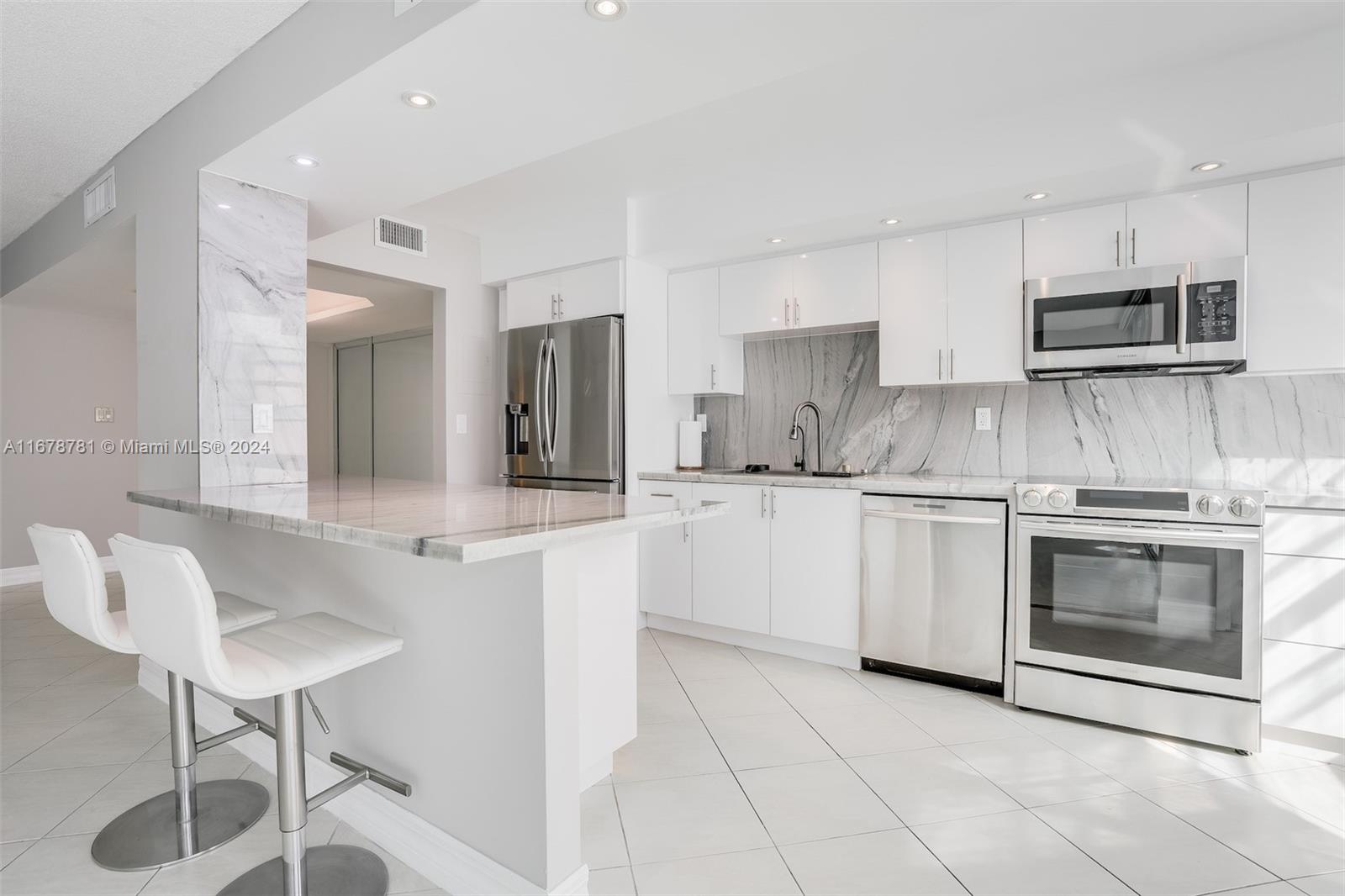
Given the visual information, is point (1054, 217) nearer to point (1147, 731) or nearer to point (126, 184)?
point (1147, 731)

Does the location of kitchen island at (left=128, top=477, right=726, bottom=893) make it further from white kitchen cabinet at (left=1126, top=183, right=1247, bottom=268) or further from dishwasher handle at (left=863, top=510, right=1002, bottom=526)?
white kitchen cabinet at (left=1126, top=183, right=1247, bottom=268)

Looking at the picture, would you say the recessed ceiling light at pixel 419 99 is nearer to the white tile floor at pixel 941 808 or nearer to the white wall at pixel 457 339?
the white wall at pixel 457 339

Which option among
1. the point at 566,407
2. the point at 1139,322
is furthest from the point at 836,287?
the point at 566,407

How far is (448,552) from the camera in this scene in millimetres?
1130

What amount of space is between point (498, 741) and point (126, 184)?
318 cm

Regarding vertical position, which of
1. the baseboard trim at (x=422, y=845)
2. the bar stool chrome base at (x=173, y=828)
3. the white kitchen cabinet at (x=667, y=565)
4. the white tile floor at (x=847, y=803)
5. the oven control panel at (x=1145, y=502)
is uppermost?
the oven control panel at (x=1145, y=502)

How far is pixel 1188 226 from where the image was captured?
2.57m

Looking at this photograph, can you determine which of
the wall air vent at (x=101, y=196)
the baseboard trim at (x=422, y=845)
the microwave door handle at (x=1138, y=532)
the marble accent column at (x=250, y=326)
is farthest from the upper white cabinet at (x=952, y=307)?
the wall air vent at (x=101, y=196)

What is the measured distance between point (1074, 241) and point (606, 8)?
7.35 feet

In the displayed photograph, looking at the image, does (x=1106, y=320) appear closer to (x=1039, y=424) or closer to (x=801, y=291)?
(x=1039, y=424)

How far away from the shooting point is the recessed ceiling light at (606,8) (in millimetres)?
1509

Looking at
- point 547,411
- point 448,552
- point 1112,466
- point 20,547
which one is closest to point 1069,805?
point 1112,466

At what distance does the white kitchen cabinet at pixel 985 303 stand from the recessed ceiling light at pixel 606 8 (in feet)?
6.82

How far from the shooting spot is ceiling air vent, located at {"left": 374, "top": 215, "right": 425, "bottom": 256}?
3.81 metres
